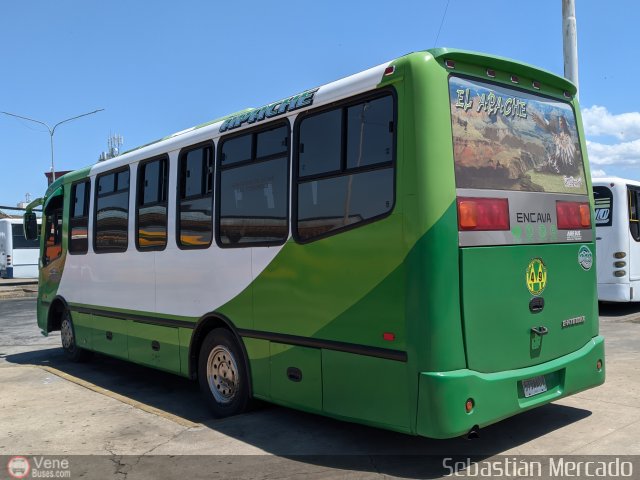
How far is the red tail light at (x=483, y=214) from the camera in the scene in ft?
15.3

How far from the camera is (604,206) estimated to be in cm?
1403

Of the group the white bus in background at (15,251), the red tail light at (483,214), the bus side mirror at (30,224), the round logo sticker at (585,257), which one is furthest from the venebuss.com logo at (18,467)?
the white bus in background at (15,251)

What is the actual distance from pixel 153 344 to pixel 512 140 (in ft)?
16.2

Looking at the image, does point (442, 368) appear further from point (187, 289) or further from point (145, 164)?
point (145, 164)

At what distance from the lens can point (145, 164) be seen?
26.4 ft

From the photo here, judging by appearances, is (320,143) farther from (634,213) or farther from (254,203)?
(634,213)

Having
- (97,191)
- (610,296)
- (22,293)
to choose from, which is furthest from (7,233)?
(610,296)

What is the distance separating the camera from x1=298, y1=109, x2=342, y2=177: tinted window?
5250mm

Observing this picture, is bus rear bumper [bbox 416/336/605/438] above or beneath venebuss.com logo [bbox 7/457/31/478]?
above

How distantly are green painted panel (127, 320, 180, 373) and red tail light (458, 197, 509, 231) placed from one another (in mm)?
3937

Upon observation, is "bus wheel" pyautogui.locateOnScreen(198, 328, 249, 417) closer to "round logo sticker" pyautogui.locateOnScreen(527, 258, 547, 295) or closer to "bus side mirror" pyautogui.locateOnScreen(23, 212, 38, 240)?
"round logo sticker" pyautogui.locateOnScreen(527, 258, 547, 295)

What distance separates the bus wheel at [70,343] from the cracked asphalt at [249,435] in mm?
1587

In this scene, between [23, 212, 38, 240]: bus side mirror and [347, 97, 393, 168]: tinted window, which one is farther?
[23, 212, 38, 240]: bus side mirror

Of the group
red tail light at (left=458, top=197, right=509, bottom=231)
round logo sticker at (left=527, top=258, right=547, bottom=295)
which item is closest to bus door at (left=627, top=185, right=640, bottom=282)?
round logo sticker at (left=527, top=258, right=547, bottom=295)
